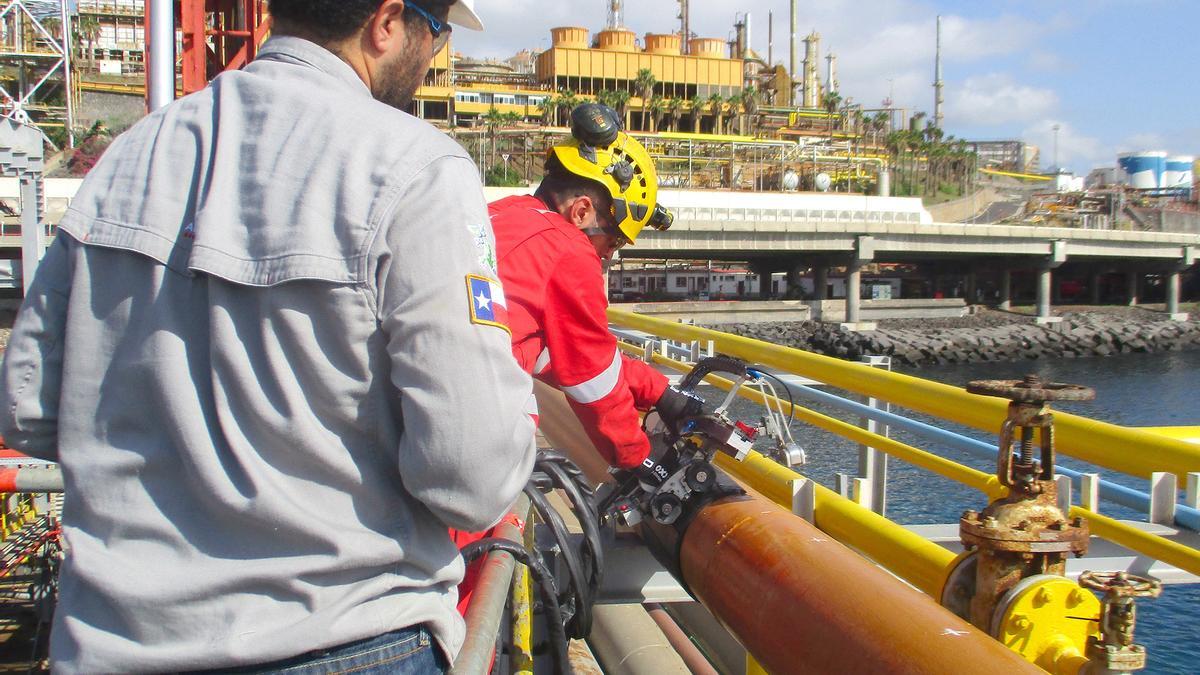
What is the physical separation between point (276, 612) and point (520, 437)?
383mm

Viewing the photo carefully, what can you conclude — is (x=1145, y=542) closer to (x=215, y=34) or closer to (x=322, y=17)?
(x=322, y=17)

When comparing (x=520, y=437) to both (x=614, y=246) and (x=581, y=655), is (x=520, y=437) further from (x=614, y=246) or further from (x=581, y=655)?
(x=581, y=655)

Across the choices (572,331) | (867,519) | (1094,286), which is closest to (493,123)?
(1094,286)

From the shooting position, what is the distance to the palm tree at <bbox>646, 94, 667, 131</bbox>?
72.9 meters

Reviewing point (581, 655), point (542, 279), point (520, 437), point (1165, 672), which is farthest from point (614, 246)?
point (1165, 672)

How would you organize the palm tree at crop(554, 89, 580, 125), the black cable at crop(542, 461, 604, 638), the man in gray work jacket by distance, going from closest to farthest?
the man in gray work jacket → the black cable at crop(542, 461, 604, 638) → the palm tree at crop(554, 89, 580, 125)

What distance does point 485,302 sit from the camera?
130 cm

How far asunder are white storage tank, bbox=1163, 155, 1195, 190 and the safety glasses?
91.6m

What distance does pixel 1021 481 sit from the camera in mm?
2068

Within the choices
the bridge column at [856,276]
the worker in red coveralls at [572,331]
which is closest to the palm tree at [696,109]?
the bridge column at [856,276]

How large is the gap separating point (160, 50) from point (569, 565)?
321 centimetres

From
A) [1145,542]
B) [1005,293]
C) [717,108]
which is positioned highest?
[717,108]

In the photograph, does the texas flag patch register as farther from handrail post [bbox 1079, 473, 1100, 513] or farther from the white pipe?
the white pipe

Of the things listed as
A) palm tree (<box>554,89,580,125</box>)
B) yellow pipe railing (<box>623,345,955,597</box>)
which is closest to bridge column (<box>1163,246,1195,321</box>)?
palm tree (<box>554,89,580,125</box>)
